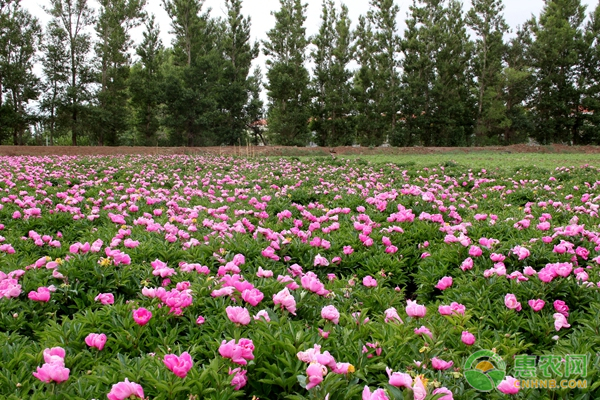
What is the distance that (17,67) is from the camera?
2544 cm

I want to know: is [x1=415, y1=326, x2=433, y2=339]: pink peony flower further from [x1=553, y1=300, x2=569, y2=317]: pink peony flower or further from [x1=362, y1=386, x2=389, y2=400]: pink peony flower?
[x1=553, y1=300, x2=569, y2=317]: pink peony flower

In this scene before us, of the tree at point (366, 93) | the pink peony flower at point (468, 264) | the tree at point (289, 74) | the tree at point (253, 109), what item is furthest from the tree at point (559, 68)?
the pink peony flower at point (468, 264)

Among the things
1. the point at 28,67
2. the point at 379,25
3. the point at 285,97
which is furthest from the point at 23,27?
the point at 379,25

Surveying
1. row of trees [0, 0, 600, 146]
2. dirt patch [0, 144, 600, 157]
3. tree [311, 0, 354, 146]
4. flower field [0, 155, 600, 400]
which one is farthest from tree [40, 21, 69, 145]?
flower field [0, 155, 600, 400]

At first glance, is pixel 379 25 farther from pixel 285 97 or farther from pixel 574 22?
pixel 574 22

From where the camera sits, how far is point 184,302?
1801mm

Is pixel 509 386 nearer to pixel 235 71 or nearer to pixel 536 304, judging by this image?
pixel 536 304

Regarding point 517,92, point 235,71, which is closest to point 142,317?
point 235,71

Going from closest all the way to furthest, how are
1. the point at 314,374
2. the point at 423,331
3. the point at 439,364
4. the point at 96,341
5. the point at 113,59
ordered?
the point at 314,374, the point at 439,364, the point at 96,341, the point at 423,331, the point at 113,59

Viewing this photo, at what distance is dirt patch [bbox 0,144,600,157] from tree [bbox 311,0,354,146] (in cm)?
510

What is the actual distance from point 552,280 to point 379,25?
33105mm

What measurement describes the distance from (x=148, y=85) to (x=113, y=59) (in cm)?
289

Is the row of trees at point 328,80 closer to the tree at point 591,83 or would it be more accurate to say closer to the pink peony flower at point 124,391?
the tree at point 591,83

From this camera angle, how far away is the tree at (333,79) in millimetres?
31078
